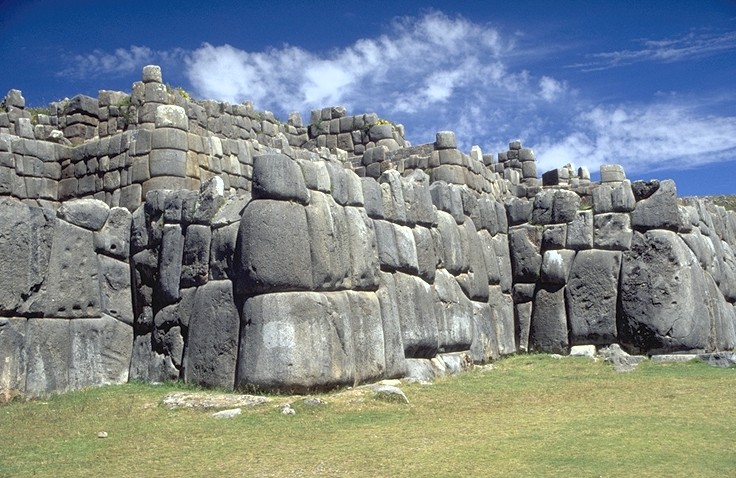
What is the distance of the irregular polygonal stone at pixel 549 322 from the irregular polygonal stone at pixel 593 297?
177 mm

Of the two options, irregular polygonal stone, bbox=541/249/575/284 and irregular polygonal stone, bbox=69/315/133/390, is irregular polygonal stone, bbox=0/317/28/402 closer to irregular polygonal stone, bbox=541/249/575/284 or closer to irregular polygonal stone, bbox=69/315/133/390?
irregular polygonal stone, bbox=69/315/133/390

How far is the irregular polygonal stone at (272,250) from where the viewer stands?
11172 mm

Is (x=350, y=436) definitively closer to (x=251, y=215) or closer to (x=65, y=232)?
(x=251, y=215)

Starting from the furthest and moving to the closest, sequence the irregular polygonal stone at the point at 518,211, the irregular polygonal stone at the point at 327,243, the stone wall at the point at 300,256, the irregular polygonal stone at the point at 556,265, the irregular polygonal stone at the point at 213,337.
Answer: the irregular polygonal stone at the point at 518,211 < the irregular polygonal stone at the point at 556,265 < the irregular polygonal stone at the point at 327,243 < the irregular polygonal stone at the point at 213,337 < the stone wall at the point at 300,256

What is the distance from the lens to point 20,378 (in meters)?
11.2

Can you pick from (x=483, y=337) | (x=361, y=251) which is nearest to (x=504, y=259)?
(x=483, y=337)

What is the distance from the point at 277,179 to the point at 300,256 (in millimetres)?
1106

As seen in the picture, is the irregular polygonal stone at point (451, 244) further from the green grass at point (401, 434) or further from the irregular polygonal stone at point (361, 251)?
the green grass at point (401, 434)

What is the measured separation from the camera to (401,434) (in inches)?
Answer: 355

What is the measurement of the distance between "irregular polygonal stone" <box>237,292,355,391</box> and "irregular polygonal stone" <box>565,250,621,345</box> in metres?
7.69

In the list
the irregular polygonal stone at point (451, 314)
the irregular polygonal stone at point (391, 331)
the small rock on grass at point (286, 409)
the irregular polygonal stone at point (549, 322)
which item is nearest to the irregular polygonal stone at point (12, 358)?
the small rock on grass at point (286, 409)

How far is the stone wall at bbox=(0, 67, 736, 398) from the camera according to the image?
11383 millimetres

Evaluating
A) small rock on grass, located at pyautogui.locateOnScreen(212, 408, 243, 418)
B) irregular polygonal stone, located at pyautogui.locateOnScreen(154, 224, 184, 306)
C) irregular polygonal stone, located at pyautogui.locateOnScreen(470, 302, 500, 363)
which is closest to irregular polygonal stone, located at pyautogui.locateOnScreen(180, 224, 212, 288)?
irregular polygonal stone, located at pyautogui.locateOnScreen(154, 224, 184, 306)

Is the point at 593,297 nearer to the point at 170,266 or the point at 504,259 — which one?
the point at 504,259
